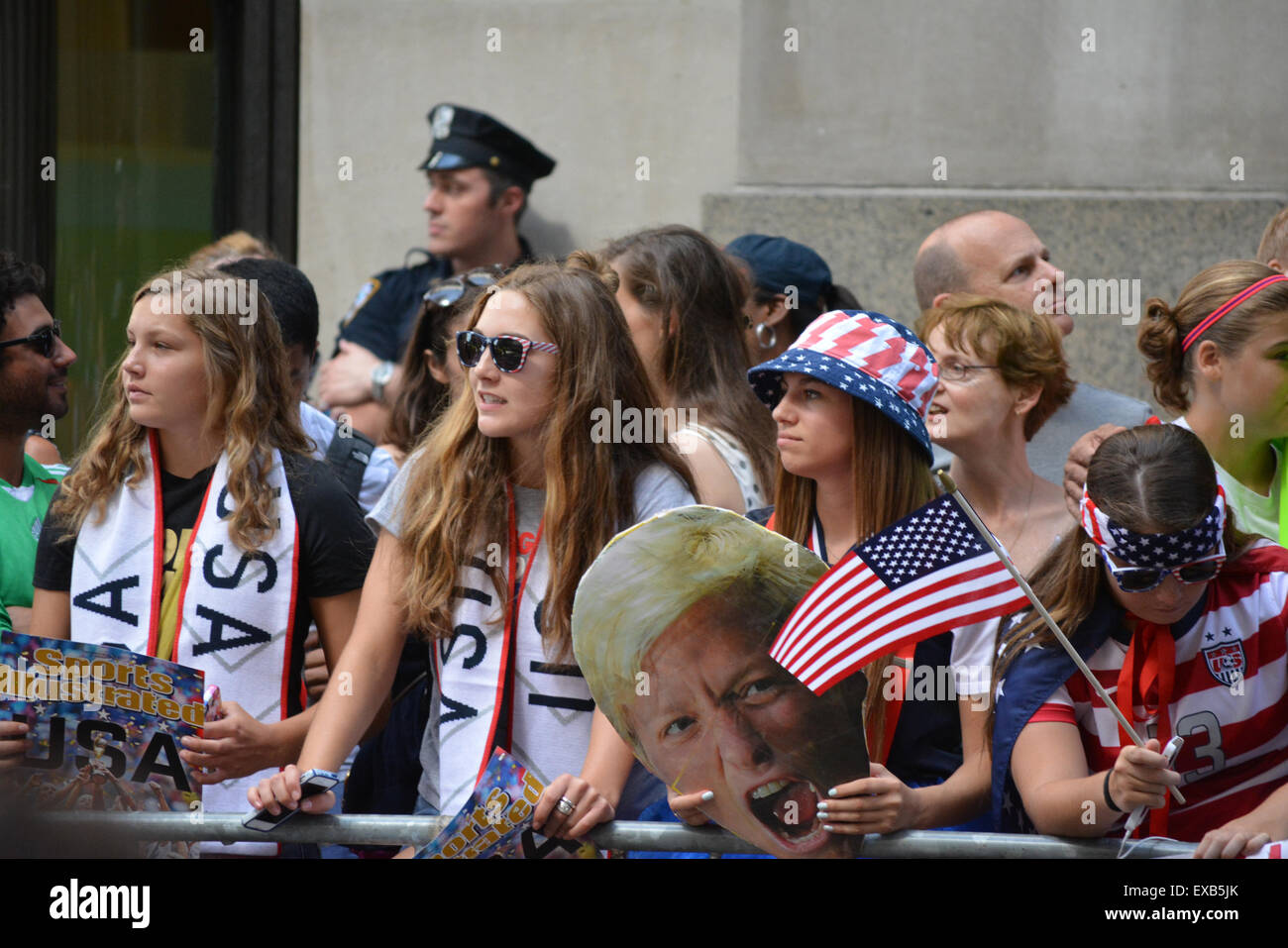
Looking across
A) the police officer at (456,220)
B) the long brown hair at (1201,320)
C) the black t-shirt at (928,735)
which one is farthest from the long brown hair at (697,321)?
the police officer at (456,220)

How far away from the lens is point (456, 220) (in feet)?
22.0

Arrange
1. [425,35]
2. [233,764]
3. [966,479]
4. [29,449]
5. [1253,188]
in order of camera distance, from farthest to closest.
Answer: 1. [425,35]
2. [1253,188]
3. [29,449]
4. [966,479]
5. [233,764]

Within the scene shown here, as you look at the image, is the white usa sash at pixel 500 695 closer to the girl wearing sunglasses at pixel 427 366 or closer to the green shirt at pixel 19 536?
the green shirt at pixel 19 536

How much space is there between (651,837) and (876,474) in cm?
95

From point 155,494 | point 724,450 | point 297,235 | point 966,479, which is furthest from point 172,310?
point 297,235

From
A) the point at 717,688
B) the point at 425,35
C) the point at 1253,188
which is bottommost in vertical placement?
the point at 717,688

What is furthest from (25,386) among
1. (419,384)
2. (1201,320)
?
(1201,320)

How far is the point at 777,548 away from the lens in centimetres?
316

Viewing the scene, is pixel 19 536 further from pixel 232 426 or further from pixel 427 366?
pixel 427 366

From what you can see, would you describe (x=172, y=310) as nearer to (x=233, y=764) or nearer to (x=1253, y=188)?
(x=233, y=764)

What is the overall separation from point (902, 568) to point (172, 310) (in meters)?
1.99

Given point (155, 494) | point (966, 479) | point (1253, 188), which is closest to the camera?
point (155, 494)

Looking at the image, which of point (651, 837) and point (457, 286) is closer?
point (651, 837)
